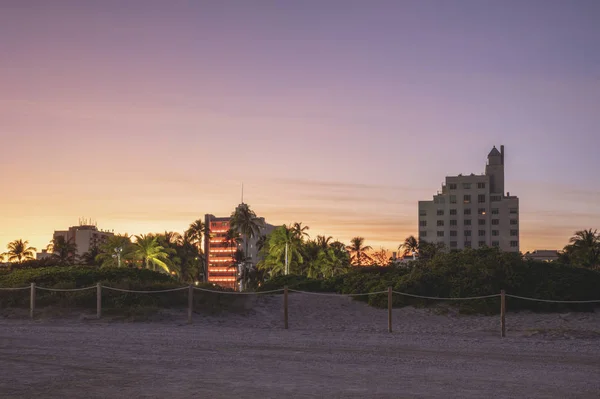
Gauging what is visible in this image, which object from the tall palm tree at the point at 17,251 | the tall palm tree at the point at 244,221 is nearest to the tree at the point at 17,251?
the tall palm tree at the point at 17,251

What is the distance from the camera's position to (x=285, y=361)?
1305cm

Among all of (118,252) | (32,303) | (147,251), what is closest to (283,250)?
(147,251)

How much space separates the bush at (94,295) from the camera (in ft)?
85.9

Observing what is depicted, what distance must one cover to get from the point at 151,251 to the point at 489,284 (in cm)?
4624

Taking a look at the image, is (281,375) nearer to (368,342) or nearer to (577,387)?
(577,387)

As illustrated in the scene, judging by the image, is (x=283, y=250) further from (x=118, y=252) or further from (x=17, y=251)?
(x=17, y=251)

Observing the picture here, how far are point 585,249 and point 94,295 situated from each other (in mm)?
55744

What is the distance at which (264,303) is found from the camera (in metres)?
31.8

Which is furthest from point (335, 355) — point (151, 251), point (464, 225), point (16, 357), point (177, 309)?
point (464, 225)

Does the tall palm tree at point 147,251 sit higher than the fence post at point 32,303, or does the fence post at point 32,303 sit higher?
the tall palm tree at point 147,251

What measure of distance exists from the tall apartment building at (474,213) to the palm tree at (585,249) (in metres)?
60.7

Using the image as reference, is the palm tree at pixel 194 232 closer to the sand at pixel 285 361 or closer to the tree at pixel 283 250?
the tree at pixel 283 250

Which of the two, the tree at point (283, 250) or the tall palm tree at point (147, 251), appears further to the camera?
the tree at point (283, 250)

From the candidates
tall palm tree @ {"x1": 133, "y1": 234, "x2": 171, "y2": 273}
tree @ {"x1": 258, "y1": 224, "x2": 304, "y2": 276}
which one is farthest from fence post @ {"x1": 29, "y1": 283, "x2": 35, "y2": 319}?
tree @ {"x1": 258, "y1": 224, "x2": 304, "y2": 276}
